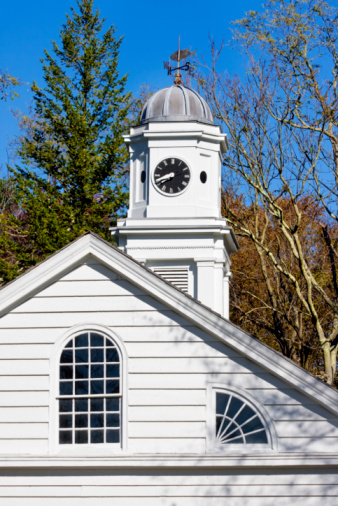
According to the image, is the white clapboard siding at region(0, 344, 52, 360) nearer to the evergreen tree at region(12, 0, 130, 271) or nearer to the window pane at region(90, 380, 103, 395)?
the window pane at region(90, 380, 103, 395)

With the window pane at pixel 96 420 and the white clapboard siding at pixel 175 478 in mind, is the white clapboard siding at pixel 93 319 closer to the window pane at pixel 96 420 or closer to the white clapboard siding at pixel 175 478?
the window pane at pixel 96 420

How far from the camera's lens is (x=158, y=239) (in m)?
19.9

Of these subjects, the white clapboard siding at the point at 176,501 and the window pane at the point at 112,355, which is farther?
the window pane at the point at 112,355

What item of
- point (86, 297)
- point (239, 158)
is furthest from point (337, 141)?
point (86, 297)

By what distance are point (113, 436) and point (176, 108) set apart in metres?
10.4

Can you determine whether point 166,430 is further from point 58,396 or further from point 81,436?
point 58,396

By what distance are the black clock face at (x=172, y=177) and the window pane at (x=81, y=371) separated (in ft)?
26.9

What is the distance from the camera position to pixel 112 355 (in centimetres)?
1298

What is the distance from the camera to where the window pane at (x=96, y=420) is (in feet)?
42.2

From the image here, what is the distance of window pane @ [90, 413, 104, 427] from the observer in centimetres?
1288

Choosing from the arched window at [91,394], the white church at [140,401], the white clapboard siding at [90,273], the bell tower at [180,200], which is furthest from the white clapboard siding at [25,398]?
the bell tower at [180,200]

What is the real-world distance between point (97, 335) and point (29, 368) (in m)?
1.09

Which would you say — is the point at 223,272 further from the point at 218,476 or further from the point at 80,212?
the point at 80,212

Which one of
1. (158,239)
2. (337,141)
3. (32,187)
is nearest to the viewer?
(158,239)
